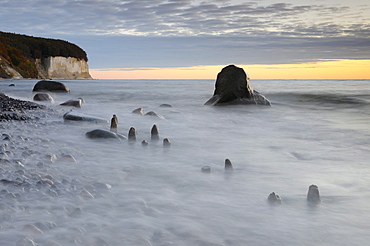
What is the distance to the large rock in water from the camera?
10.8m

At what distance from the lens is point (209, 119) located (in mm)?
8117

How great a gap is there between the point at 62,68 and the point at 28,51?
8.24m

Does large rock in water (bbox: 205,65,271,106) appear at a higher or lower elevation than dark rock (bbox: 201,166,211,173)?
higher

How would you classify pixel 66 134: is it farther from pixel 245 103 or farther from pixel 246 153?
pixel 245 103

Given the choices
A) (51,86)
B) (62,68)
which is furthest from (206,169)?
(62,68)

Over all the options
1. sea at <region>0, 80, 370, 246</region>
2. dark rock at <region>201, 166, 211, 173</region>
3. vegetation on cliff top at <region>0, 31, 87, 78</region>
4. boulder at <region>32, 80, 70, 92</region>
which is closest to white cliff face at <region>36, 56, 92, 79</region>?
vegetation on cliff top at <region>0, 31, 87, 78</region>

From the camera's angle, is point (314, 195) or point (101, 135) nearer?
point (314, 195)

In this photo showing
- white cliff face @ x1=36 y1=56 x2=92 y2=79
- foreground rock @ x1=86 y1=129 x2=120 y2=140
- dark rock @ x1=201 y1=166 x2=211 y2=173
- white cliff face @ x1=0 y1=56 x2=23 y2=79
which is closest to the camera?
dark rock @ x1=201 y1=166 x2=211 y2=173

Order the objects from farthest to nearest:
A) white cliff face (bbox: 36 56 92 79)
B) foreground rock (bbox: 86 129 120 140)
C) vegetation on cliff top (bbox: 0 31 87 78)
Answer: white cliff face (bbox: 36 56 92 79) < vegetation on cliff top (bbox: 0 31 87 78) < foreground rock (bbox: 86 129 120 140)

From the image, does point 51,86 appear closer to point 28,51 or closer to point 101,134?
point 101,134

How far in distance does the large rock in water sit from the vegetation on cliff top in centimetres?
5032

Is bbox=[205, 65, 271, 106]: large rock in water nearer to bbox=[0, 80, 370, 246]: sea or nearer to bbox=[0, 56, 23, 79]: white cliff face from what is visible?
bbox=[0, 80, 370, 246]: sea

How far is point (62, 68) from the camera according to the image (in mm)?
76375

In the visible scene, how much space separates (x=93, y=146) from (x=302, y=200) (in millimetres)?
2686
